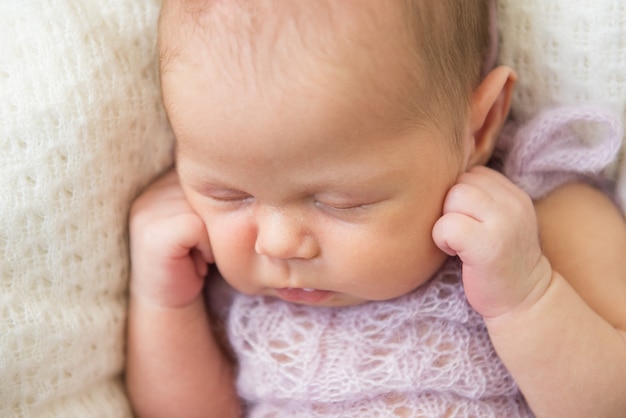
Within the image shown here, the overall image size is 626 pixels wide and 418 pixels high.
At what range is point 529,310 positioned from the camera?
1230mm

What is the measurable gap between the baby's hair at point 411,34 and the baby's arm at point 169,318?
26 centimetres

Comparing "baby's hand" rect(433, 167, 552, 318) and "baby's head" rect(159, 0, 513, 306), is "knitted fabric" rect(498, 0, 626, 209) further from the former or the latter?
"baby's hand" rect(433, 167, 552, 318)

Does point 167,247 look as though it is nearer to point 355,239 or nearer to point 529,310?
point 355,239

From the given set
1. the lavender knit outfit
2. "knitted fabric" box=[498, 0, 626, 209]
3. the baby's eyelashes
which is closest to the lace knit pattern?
the lavender knit outfit

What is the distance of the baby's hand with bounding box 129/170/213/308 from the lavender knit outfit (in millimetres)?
144

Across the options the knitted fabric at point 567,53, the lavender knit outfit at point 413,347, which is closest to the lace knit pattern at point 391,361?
the lavender knit outfit at point 413,347

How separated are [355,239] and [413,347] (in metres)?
0.26

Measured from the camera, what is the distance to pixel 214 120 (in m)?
1.12

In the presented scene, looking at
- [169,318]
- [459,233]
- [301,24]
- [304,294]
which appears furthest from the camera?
[169,318]

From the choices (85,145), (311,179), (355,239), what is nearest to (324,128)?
(311,179)

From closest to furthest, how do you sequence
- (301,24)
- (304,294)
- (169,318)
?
(301,24) → (304,294) → (169,318)

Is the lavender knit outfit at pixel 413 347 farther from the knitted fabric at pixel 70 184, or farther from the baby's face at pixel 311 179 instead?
the knitted fabric at pixel 70 184

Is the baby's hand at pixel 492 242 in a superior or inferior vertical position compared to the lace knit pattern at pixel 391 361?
superior

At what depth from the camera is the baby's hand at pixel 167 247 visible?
1313 mm
